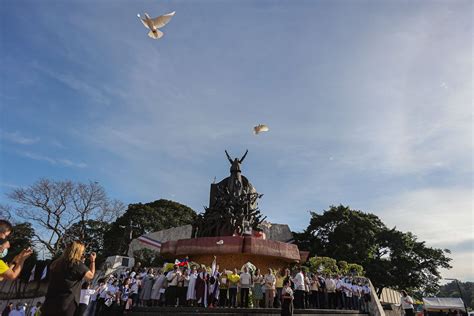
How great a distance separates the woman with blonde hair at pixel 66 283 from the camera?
417 cm

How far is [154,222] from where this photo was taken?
46.5 m

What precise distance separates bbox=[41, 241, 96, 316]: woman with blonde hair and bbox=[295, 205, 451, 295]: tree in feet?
109

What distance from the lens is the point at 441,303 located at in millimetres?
35281

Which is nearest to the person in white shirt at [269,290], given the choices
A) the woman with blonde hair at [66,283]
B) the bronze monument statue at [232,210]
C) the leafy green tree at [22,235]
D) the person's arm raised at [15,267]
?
the woman with blonde hair at [66,283]

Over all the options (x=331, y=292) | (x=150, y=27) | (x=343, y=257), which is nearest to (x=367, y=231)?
(x=343, y=257)

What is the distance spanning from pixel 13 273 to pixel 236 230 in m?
21.5

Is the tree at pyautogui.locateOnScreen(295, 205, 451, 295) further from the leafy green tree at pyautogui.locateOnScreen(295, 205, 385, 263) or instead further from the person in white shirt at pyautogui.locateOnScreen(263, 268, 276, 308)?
the person in white shirt at pyautogui.locateOnScreen(263, 268, 276, 308)

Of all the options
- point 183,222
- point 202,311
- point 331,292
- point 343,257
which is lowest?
point 202,311

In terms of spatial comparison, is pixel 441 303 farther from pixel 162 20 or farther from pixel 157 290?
pixel 162 20

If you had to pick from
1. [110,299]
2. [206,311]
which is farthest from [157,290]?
[206,311]

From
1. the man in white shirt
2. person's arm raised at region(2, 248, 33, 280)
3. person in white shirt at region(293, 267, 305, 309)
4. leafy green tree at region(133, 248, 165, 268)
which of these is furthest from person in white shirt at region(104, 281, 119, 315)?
leafy green tree at region(133, 248, 165, 268)

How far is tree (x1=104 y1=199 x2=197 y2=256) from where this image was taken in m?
44.1

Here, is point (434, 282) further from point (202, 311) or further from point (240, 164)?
point (202, 311)

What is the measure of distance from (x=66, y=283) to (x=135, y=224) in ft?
146
